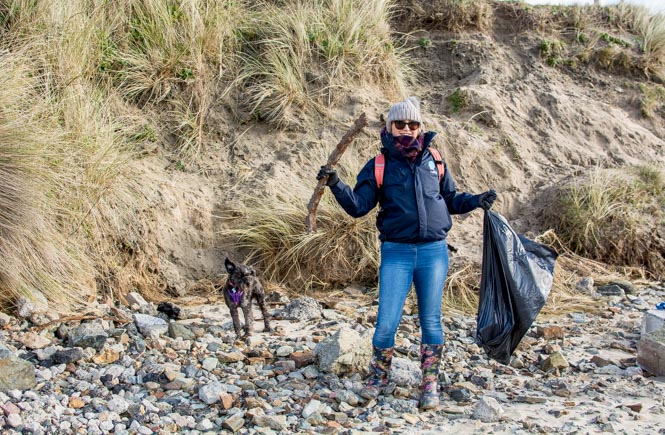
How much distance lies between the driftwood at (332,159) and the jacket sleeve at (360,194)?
110 centimetres

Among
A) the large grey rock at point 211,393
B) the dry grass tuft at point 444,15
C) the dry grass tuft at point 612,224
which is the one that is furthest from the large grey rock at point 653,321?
the dry grass tuft at point 444,15

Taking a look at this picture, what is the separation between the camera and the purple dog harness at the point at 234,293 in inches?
199

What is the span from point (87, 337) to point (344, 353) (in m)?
1.74

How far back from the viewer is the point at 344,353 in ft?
14.7

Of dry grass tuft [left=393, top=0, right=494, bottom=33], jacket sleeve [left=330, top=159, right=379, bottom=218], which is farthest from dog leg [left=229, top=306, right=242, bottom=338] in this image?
dry grass tuft [left=393, top=0, right=494, bottom=33]

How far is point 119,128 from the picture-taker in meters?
7.37

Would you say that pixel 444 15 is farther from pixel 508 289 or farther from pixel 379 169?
pixel 508 289

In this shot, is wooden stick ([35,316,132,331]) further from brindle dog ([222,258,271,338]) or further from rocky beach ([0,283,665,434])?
brindle dog ([222,258,271,338])

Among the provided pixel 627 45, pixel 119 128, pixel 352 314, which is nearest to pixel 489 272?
pixel 352 314

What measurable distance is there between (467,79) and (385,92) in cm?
149

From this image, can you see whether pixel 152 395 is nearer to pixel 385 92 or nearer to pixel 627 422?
pixel 627 422

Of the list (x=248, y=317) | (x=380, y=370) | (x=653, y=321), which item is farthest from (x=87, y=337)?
(x=653, y=321)

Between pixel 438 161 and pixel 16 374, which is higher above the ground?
pixel 438 161

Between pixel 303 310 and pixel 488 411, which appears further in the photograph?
pixel 303 310
